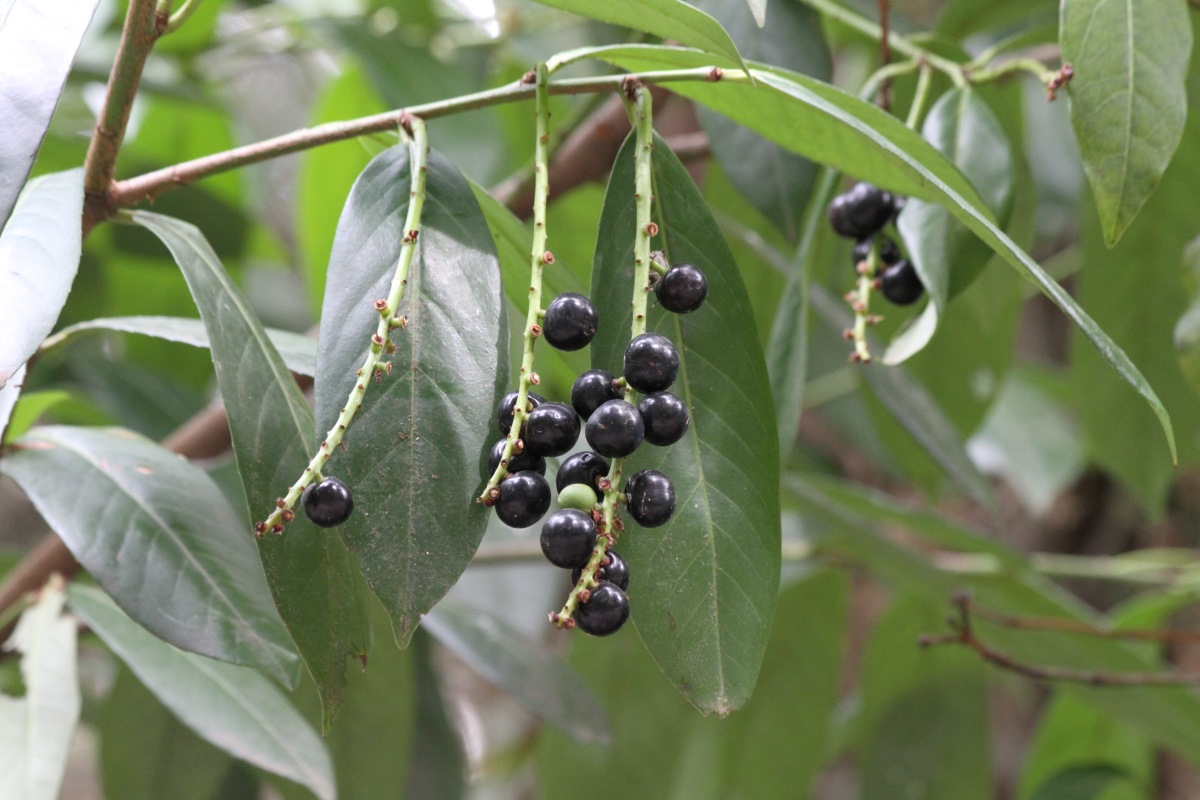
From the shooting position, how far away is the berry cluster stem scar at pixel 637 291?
38 cm

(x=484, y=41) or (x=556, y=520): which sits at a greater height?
(x=556, y=520)

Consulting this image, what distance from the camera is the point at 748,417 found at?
0.47 metres

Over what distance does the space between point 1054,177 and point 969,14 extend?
1.25 feet

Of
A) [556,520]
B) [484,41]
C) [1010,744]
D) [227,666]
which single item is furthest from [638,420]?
[1010,744]

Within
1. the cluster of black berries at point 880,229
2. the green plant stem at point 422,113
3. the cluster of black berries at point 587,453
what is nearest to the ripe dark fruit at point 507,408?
the cluster of black berries at point 587,453

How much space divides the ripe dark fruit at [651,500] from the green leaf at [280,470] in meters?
0.13

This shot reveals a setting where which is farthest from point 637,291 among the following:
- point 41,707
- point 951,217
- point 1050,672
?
point 1050,672

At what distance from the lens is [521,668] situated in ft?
2.81

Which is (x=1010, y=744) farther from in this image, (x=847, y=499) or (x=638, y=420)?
(x=638, y=420)

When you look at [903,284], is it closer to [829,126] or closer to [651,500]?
[829,126]

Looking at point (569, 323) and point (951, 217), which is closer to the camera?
point (569, 323)

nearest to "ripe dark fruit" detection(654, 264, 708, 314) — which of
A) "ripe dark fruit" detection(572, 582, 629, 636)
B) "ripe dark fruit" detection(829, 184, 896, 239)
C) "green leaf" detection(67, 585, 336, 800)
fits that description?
"ripe dark fruit" detection(572, 582, 629, 636)

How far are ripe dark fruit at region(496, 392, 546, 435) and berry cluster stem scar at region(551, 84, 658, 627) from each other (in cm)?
4

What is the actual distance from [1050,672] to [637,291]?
2.16ft
